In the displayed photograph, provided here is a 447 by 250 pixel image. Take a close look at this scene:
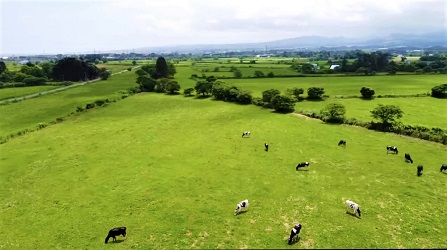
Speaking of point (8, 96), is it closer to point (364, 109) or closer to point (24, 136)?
point (24, 136)

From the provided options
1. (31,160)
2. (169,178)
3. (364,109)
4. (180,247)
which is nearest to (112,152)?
(31,160)

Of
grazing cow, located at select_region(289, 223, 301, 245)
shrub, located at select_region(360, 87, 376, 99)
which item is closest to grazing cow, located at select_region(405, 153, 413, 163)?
grazing cow, located at select_region(289, 223, 301, 245)

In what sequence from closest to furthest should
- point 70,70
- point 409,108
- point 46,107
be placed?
1. point 409,108
2. point 46,107
3. point 70,70

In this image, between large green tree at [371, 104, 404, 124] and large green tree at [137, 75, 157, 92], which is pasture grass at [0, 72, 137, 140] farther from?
large green tree at [371, 104, 404, 124]

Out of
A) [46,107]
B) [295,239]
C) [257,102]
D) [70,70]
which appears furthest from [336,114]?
[70,70]

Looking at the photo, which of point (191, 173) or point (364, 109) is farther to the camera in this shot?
point (364, 109)

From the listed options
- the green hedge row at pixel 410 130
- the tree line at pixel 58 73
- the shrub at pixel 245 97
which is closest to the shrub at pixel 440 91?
the green hedge row at pixel 410 130

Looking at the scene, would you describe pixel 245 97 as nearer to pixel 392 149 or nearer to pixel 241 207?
pixel 392 149

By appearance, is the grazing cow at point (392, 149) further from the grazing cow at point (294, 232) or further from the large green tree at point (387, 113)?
the grazing cow at point (294, 232)
